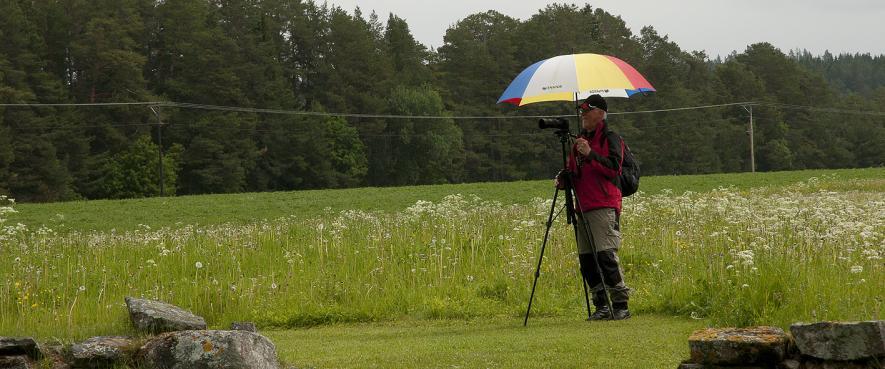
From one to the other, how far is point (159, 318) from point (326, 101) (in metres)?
81.8

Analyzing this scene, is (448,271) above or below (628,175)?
below

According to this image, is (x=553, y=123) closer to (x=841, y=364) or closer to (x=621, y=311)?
(x=621, y=311)

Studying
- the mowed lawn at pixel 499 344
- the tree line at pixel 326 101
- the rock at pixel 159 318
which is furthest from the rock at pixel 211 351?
the tree line at pixel 326 101

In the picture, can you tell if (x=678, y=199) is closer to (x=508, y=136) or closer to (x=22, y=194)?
(x=22, y=194)

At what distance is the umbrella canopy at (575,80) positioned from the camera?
10547 millimetres

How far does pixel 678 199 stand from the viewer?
20.6 m

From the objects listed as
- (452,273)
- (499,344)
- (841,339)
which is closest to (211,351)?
(499,344)

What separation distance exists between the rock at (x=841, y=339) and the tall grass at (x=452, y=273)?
1909 mm

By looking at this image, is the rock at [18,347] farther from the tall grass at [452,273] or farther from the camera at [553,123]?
the camera at [553,123]

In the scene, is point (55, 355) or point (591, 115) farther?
point (591, 115)

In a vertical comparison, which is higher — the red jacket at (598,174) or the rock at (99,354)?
the red jacket at (598,174)

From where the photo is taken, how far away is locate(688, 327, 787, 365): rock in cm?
705

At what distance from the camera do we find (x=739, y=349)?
7074 mm

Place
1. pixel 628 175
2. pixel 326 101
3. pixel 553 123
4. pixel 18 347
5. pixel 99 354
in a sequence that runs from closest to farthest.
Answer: pixel 99 354 → pixel 18 347 → pixel 553 123 → pixel 628 175 → pixel 326 101
